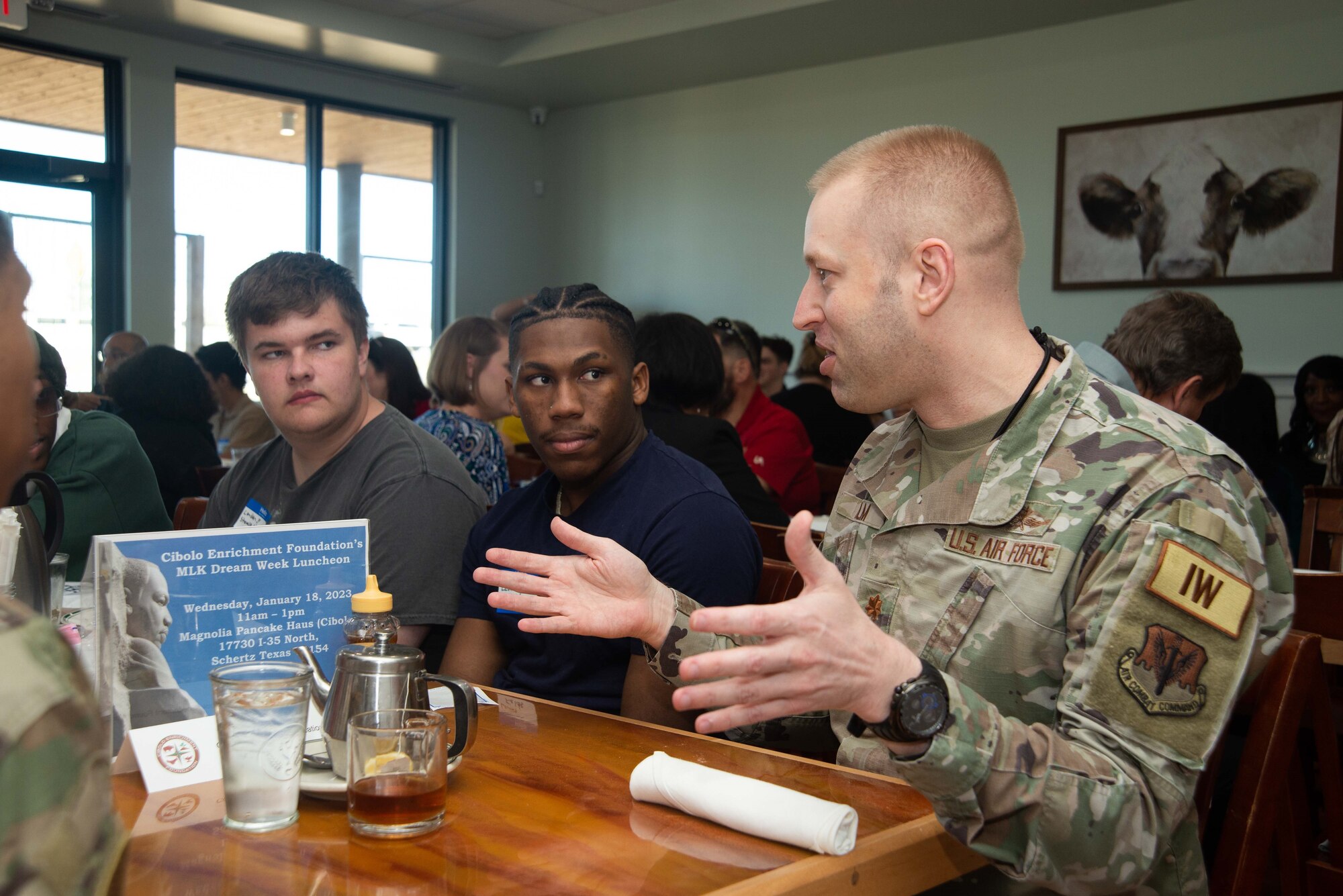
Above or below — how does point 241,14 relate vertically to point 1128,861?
above

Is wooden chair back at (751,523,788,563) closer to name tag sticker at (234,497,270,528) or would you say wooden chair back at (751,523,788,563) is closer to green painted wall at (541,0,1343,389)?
name tag sticker at (234,497,270,528)

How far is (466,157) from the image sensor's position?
8.84 metres

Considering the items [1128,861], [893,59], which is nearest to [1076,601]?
[1128,861]

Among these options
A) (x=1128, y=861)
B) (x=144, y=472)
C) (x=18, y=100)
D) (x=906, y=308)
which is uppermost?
(x=18, y=100)

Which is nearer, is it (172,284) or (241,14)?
(241,14)

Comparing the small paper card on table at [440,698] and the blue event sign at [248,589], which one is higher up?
the blue event sign at [248,589]

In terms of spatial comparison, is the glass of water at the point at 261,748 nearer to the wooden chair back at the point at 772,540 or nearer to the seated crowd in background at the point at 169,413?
the wooden chair back at the point at 772,540

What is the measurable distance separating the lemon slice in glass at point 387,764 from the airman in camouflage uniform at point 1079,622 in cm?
37

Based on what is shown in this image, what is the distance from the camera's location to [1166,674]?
106 centimetres

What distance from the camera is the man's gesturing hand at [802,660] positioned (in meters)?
0.94

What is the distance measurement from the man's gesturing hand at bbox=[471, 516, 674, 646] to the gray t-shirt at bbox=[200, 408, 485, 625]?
56cm

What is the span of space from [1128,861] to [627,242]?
26.5 ft

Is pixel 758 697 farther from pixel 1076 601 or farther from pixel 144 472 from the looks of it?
pixel 144 472

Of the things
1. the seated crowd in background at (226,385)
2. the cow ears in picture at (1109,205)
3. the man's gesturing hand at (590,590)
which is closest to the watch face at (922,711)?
the man's gesturing hand at (590,590)
